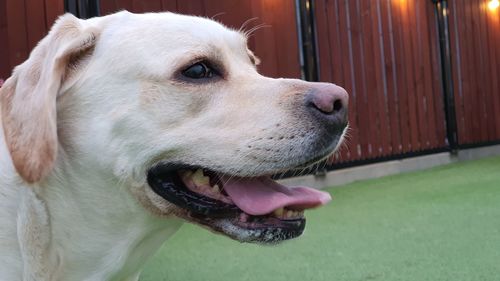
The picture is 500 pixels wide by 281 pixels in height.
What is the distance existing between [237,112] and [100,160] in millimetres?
348

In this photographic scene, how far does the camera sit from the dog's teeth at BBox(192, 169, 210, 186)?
1.34m

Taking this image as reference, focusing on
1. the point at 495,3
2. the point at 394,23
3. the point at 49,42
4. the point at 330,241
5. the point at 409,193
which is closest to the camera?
the point at 49,42

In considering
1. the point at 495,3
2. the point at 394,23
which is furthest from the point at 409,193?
the point at 495,3

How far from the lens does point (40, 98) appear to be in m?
1.23

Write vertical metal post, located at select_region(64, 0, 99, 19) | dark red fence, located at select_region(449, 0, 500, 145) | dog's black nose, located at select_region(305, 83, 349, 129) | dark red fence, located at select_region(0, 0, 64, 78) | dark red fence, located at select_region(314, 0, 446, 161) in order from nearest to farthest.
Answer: dog's black nose, located at select_region(305, 83, 349, 129) < dark red fence, located at select_region(0, 0, 64, 78) < vertical metal post, located at select_region(64, 0, 99, 19) < dark red fence, located at select_region(314, 0, 446, 161) < dark red fence, located at select_region(449, 0, 500, 145)

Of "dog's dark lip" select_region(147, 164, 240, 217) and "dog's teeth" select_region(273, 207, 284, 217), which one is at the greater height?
"dog's dark lip" select_region(147, 164, 240, 217)

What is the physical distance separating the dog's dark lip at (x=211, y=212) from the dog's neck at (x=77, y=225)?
9cm

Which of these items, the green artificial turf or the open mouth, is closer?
the open mouth

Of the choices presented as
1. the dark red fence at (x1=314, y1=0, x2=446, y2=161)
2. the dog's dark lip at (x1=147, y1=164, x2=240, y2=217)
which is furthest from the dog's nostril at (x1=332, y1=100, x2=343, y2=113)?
Answer: the dark red fence at (x1=314, y1=0, x2=446, y2=161)

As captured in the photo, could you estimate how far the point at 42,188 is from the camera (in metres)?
1.33

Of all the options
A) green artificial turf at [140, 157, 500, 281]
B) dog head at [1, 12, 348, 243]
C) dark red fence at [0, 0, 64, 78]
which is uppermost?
dark red fence at [0, 0, 64, 78]

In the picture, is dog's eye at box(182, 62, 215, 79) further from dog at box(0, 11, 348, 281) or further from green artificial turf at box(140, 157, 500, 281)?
green artificial turf at box(140, 157, 500, 281)

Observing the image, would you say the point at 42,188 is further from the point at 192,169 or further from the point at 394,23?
the point at 394,23

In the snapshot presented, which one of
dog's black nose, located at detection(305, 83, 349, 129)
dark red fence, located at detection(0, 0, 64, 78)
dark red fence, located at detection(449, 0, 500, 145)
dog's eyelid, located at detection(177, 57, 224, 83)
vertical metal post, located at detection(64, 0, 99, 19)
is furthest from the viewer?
dark red fence, located at detection(449, 0, 500, 145)
